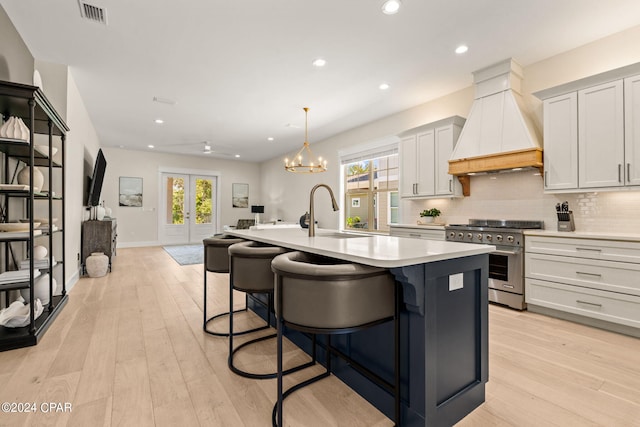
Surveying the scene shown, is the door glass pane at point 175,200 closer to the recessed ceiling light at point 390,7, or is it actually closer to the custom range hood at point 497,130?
the custom range hood at point 497,130

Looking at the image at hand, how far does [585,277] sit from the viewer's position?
9.07 ft

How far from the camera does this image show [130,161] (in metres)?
8.56

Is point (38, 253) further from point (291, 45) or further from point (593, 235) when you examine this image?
point (593, 235)

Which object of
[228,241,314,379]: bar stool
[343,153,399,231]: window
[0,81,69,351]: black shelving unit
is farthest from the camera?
[343,153,399,231]: window

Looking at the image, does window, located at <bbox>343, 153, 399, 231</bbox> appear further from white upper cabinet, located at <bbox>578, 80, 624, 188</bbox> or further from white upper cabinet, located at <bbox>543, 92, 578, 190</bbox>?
white upper cabinet, located at <bbox>578, 80, 624, 188</bbox>

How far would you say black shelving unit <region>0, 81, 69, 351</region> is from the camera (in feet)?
7.34

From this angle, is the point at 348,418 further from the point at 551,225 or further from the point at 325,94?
the point at 325,94

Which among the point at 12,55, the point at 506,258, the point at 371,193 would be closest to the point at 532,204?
the point at 506,258

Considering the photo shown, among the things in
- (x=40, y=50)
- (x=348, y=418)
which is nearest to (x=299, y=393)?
(x=348, y=418)

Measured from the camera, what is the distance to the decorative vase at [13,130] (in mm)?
2266

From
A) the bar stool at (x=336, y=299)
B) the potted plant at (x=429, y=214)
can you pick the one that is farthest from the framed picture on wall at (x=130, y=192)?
the bar stool at (x=336, y=299)

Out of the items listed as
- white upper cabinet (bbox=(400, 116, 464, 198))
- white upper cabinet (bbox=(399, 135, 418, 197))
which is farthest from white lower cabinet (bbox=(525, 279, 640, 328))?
white upper cabinet (bbox=(399, 135, 418, 197))

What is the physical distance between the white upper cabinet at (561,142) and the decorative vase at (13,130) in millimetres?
4888

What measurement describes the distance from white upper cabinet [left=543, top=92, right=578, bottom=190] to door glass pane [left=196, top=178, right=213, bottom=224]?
29.6ft
